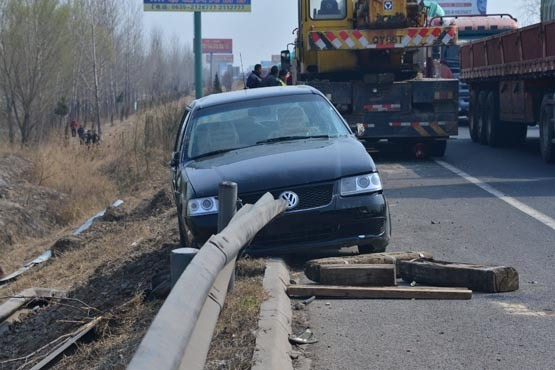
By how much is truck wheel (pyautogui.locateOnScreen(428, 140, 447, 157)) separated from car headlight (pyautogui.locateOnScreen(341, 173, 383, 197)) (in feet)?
37.5

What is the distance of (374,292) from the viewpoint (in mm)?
6996

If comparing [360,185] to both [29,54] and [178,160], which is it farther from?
[29,54]

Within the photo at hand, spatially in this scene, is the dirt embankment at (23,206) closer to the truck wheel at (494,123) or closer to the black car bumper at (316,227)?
the truck wheel at (494,123)


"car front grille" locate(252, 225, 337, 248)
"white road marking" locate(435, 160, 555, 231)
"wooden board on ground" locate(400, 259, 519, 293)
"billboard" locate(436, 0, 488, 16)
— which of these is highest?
"billboard" locate(436, 0, 488, 16)

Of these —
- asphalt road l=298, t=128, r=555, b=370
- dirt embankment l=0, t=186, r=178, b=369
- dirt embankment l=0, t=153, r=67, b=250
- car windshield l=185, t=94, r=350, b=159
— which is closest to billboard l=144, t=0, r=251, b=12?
dirt embankment l=0, t=153, r=67, b=250

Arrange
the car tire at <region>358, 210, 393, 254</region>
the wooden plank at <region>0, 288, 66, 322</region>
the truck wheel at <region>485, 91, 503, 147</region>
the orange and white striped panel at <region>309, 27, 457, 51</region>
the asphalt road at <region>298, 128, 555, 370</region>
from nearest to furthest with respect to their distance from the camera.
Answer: the asphalt road at <region>298, 128, 555, 370</region> → the car tire at <region>358, 210, 393, 254</region> → the wooden plank at <region>0, 288, 66, 322</region> → the orange and white striped panel at <region>309, 27, 457, 51</region> → the truck wheel at <region>485, 91, 503, 147</region>

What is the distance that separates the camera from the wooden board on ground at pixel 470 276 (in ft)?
23.2

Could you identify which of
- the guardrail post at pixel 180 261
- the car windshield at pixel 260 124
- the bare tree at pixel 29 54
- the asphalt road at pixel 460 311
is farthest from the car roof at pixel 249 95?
the bare tree at pixel 29 54

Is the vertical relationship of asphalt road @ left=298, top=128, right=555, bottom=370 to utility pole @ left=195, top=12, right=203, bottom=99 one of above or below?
below

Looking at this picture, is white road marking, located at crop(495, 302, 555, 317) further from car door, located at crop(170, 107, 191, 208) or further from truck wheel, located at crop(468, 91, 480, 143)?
truck wheel, located at crop(468, 91, 480, 143)

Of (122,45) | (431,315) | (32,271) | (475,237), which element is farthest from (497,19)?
(122,45)

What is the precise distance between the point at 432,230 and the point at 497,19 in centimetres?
2328

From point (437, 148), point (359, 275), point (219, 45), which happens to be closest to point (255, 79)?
point (437, 148)

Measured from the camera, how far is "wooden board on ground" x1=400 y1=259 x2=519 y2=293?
7.09m
